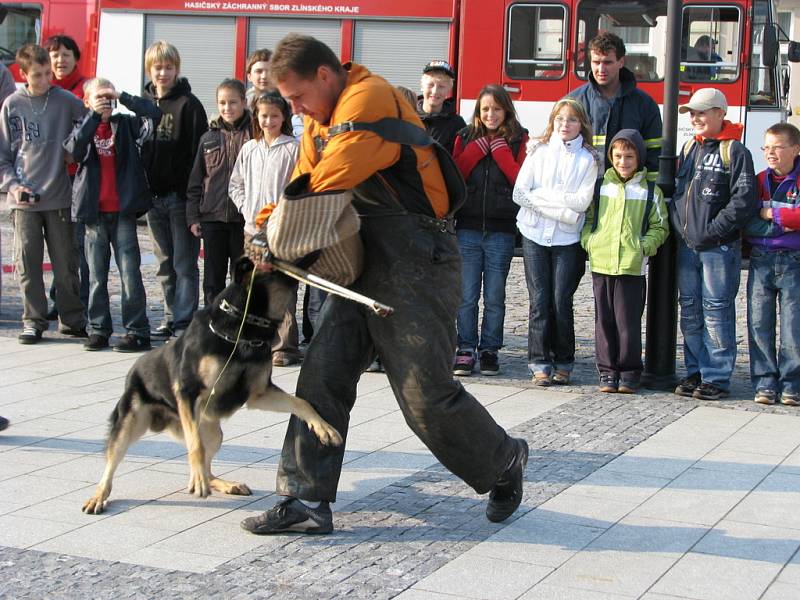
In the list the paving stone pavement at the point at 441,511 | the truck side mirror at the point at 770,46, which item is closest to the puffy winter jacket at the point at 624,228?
the paving stone pavement at the point at 441,511

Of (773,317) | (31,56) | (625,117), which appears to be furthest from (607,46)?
(31,56)

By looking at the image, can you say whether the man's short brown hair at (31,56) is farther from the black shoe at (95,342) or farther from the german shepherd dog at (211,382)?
the german shepherd dog at (211,382)

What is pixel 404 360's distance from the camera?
470 centimetres

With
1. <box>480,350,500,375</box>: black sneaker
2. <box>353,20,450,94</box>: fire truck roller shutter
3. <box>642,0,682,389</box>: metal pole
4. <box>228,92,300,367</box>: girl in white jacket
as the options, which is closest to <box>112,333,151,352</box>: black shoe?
<box>228,92,300,367</box>: girl in white jacket

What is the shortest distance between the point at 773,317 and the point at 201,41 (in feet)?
36.0

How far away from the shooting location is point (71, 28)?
1719cm

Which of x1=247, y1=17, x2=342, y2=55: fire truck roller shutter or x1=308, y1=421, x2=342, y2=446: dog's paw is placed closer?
x1=308, y1=421, x2=342, y2=446: dog's paw

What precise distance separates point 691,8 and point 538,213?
786 cm

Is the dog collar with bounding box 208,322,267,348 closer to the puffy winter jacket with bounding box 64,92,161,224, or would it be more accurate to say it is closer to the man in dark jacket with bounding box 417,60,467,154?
the man in dark jacket with bounding box 417,60,467,154

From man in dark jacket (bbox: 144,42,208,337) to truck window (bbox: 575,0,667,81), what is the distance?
713 centimetres

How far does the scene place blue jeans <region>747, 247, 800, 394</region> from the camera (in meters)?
7.66

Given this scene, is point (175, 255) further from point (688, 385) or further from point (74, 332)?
point (688, 385)

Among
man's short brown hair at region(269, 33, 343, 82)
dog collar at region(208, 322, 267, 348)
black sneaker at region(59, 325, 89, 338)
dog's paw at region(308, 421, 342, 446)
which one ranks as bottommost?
dog's paw at region(308, 421, 342, 446)

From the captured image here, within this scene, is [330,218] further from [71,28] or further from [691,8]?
[71,28]
